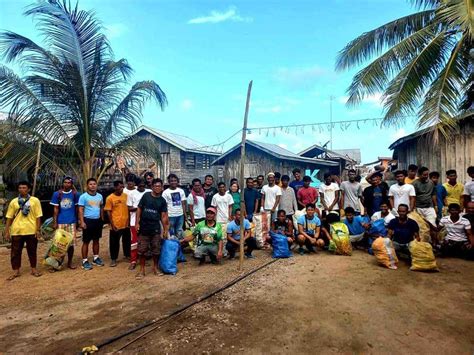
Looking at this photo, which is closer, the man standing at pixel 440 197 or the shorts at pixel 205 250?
the shorts at pixel 205 250

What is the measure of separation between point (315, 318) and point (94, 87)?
840cm

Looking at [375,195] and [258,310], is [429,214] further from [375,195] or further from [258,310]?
[258,310]

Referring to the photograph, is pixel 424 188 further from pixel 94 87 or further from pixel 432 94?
pixel 94 87

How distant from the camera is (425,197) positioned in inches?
261

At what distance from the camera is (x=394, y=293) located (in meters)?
4.42

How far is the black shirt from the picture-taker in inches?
214

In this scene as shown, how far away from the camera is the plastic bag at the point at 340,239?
6516 mm

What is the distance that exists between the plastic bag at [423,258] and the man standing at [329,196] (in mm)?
2377

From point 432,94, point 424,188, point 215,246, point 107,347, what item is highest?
point 432,94

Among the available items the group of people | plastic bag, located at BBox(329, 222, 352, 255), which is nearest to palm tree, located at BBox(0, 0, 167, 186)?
the group of people

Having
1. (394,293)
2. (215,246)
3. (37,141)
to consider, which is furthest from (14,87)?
(394,293)

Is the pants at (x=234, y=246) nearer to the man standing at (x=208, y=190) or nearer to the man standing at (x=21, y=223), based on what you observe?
the man standing at (x=208, y=190)

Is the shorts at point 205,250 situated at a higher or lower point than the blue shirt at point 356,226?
lower

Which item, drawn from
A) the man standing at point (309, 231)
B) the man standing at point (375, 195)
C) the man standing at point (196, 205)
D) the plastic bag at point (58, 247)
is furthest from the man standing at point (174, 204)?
the man standing at point (375, 195)
